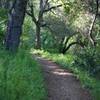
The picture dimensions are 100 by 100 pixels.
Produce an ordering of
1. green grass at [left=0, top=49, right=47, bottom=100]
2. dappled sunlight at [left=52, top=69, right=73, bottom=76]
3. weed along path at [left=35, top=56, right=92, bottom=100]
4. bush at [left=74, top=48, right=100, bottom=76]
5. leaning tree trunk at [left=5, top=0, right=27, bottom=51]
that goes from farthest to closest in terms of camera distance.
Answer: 1. bush at [left=74, top=48, right=100, bottom=76]
2. dappled sunlight at [left=52, top=69, right=73, bottom=76]
3. leaning tree trunk at [left=5, top=0, right=27, bottom=51]
4. weed along path at [left=35, top=56, right=92, bottom=100]
5. green grass at [left=0, top=49, right=47, bottom=100]

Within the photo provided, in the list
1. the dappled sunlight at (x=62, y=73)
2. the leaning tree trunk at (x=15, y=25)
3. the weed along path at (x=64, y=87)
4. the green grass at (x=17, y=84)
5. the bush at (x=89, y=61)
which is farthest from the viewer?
the bush at (x=89, y=61)

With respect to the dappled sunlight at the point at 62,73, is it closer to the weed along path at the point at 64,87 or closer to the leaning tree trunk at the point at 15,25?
the weed along path at the point at 64,87

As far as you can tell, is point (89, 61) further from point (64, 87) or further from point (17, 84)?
point (17, 84)

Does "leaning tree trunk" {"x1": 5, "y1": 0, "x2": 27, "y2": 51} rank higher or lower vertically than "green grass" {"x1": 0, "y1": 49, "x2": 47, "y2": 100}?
higher

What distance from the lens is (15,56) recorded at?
11539 millimetres

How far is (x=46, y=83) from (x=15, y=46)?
2271 millimetres

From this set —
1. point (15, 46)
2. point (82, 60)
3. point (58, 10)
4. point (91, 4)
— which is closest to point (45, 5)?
point (58, 10)

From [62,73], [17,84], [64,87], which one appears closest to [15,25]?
[62,73]

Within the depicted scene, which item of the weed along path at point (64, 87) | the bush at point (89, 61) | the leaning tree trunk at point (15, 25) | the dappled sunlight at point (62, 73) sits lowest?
the weed along path at point (64, 87)

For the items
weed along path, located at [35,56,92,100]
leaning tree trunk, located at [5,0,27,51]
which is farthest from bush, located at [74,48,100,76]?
leaning tree trunk, located at [5,0,27,51]

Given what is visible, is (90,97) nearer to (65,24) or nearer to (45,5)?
(45,5)

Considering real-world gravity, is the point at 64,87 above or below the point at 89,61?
below

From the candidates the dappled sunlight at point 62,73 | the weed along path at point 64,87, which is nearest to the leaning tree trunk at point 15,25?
the weed along path at point 64,87

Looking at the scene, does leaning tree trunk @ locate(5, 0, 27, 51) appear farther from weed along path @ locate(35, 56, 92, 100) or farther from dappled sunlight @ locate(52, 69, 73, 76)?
dappled sunlight @ locate(52, 69, 73, 76)
